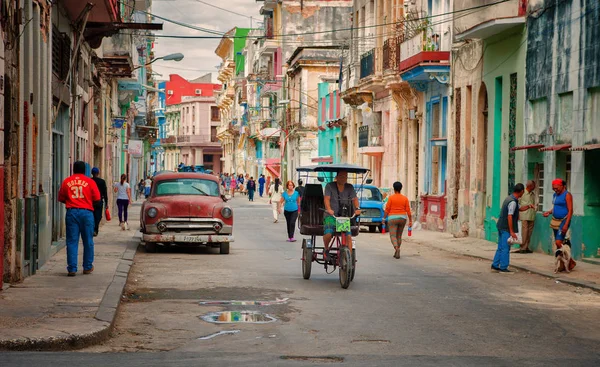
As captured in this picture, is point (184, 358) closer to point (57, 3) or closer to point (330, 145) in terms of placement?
point (57, 3)

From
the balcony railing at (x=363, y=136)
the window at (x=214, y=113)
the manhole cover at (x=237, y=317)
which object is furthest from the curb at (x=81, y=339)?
the window at (x=214, y=113)

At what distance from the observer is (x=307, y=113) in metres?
63.3

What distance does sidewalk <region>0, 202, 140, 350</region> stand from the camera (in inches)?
377

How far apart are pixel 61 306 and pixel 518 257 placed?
1218cm

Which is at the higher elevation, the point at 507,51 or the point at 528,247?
the point at 507,51

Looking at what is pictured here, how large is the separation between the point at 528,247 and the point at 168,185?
7999mm

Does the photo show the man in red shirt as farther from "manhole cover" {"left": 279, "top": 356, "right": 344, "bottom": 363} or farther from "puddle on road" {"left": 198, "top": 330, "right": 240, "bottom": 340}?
"manhole cover" {"left": 279, "top": 356, "right": 344, "bottom": 363}

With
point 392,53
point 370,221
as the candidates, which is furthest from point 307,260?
point 392,53

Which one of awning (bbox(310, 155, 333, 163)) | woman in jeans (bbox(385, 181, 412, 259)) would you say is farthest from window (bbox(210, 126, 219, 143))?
woman in jeans (bbox(385, 181, 412, 259))

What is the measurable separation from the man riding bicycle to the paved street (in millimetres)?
804

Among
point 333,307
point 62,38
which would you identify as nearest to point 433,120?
point 62,38

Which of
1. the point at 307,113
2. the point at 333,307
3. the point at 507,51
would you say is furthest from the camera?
the point at 307,113

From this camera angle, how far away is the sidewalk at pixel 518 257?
1703 cm

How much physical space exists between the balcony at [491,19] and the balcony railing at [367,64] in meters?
10.5
